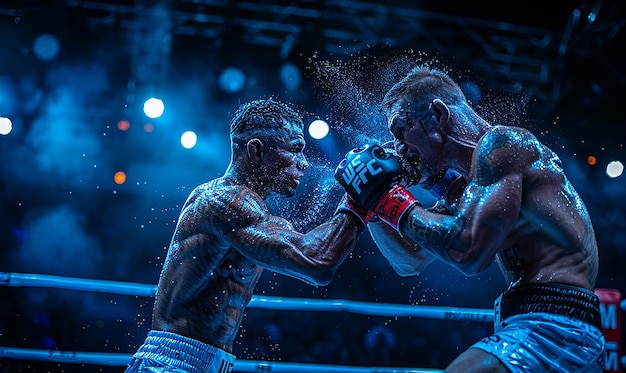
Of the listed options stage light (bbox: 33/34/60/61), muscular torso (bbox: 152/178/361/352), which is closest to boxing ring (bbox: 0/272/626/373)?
muscular torso (bbox: 152/178/361/352)

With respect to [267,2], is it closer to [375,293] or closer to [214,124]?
[214,124]

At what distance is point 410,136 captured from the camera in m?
2.73

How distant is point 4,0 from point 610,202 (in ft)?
24.2

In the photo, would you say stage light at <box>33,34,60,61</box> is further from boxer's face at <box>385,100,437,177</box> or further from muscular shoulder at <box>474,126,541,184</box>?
muscular shoulder at <box>474,126,541,184</box>

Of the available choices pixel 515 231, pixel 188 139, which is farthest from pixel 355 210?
pixel 188 139

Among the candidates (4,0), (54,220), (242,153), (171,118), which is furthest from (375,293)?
(4,0)

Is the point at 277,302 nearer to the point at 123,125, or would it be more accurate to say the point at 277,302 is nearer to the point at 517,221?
the point at 517,221

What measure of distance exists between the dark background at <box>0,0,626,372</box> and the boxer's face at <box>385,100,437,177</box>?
3.00 metres

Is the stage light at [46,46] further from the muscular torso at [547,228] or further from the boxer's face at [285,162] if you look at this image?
the muscular torso at [547,228]

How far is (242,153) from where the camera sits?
2785 millimetres

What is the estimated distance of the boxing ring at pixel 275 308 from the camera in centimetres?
398

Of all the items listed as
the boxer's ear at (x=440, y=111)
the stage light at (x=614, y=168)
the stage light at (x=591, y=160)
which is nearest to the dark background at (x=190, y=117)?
the stage light at (x=591, y=160)

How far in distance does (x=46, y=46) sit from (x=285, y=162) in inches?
170

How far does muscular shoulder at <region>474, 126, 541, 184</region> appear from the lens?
2.21 m
